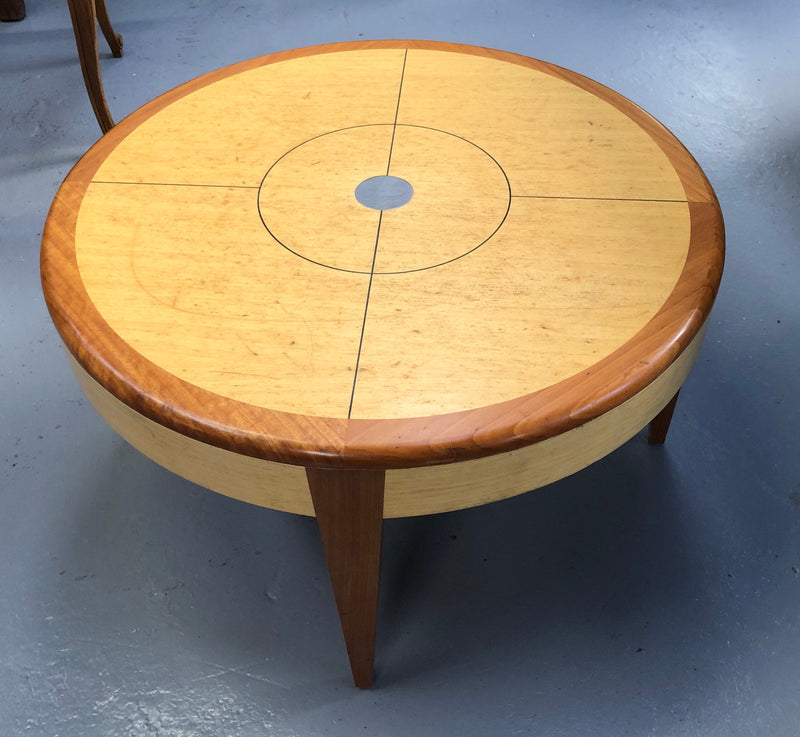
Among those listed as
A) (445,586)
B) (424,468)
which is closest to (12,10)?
(445,586)

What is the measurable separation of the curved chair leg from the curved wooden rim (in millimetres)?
1438

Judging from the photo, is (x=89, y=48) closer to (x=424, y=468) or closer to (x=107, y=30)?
(x=107, y=30)

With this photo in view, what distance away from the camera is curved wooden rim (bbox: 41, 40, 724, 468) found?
3.59 feet

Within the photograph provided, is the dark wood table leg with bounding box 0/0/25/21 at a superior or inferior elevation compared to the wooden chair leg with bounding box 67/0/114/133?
inferior

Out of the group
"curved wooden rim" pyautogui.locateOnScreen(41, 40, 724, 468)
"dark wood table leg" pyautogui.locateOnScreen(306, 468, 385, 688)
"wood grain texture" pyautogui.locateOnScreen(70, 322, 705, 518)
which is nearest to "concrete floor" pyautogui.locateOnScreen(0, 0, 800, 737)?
"dark wood table leg" pyautogui.locateOnScreen(306, 468, 385, 688)

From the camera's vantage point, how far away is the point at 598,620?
158cm

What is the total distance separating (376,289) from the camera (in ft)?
4.38

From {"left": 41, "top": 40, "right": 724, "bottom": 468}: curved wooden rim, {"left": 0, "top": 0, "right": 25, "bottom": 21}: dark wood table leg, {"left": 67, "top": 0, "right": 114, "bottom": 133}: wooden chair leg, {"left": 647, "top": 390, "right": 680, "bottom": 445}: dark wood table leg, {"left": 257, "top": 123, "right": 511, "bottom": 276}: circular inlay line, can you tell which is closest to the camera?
{"left": 41, "top": 40, "right": 724, "bottom": 468}: curved wooden rim

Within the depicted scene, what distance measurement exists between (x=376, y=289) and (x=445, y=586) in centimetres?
→ 67

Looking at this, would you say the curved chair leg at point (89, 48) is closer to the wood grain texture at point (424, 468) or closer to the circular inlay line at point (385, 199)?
the circular inlay line at point (385, 199)

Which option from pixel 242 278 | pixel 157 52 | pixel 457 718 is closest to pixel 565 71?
pixel 242 278

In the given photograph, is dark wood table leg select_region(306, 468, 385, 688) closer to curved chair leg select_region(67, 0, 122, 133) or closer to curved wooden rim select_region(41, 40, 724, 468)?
curved wooden rim select_region(41, 40, 724, 468)

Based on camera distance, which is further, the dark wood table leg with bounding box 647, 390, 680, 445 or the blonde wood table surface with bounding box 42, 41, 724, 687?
the dark wood table leg with bounding box 647, 390, 680, 445

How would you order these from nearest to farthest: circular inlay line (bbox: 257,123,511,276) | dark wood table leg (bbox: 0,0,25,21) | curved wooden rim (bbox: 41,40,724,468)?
1. curved wooden rim (bbox: 41,40,724,468)
2. circular inlay line (bbox: 257,123,511,276)
3. dark wood table leg (bbox: 0,0,25,21)
